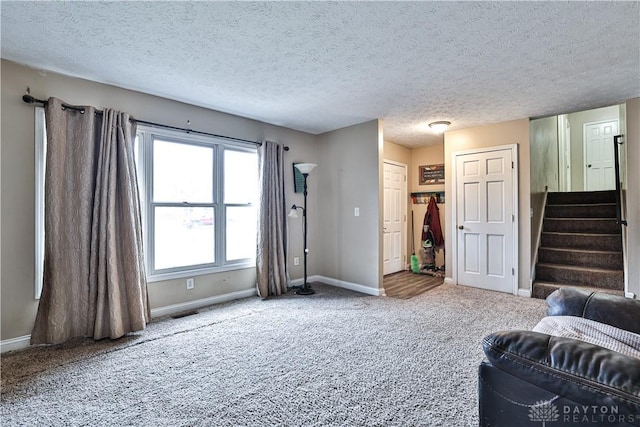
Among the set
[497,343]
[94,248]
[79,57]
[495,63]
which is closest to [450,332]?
[497,343]

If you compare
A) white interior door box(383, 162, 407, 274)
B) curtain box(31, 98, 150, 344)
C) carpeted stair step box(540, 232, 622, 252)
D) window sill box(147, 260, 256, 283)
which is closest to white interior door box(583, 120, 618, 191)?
carpeted stair step box(540, 232, 622, 252)

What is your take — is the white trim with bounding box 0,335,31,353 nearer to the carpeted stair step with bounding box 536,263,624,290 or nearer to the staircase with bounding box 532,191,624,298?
the staircase with bounding box 532,191,624,298

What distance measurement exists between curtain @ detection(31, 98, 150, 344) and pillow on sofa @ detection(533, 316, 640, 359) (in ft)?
10.2

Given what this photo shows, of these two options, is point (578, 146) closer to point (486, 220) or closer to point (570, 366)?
point (486, 220)

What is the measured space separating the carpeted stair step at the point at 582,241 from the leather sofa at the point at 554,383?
4340mm

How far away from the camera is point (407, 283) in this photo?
469 centimetres

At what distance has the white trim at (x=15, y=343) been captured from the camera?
2.41 m

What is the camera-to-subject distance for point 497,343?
41.1 inches

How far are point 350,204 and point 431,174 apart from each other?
219cm

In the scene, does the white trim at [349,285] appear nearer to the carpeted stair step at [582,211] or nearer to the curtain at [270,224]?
the curtain at [270,224]

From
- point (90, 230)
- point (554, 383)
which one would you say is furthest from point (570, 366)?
point (90, 230)

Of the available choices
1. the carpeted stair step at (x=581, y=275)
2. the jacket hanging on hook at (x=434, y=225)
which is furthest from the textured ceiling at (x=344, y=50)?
the jacket hanging on hook at (x=434, y=225)

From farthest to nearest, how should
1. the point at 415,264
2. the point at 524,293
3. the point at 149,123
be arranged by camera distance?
the point at 415,264 < the point at 524,293 < the point at 149,123

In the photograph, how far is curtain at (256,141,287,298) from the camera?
3965 millimetres
